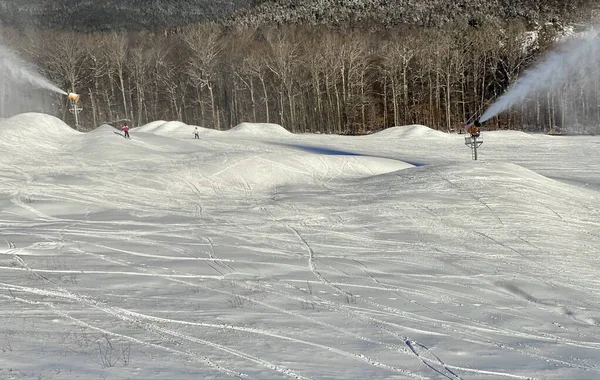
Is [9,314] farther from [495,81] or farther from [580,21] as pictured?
[580,21]

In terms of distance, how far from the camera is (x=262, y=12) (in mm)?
96188

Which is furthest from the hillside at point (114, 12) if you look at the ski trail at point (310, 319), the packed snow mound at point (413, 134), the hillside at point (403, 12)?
the ski trail at point (310, 319)

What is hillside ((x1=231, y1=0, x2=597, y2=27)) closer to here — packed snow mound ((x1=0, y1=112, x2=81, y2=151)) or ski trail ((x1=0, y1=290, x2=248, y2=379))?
packed snow mound ((x1=0, y1=112, x2=81, y2=151))

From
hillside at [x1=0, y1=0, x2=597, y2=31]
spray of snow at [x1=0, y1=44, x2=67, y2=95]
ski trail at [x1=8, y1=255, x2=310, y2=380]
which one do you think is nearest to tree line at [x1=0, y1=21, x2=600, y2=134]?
spray of snow at [x1=0, y1=44, x2=67, y2=95]

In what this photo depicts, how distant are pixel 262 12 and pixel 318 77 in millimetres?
40818

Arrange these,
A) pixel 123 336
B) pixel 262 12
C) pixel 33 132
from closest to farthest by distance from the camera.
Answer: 1. pixel 123 336
2. pixel 33 132
3. pixel 262 12

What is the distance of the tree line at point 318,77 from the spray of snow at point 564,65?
5.42 m

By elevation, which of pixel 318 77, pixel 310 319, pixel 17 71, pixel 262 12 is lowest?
pixel 310 319

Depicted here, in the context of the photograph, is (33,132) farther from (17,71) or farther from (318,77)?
(318,77)

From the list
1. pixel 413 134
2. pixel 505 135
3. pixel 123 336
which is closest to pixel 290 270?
pixel 123 336

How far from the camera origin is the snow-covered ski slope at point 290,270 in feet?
19.6

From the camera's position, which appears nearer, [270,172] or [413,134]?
[270,172]

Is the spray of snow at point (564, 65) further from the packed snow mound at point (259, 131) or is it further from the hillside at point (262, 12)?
the hillside at point (262, 12)

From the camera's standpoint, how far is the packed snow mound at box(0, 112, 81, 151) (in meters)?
28.3
